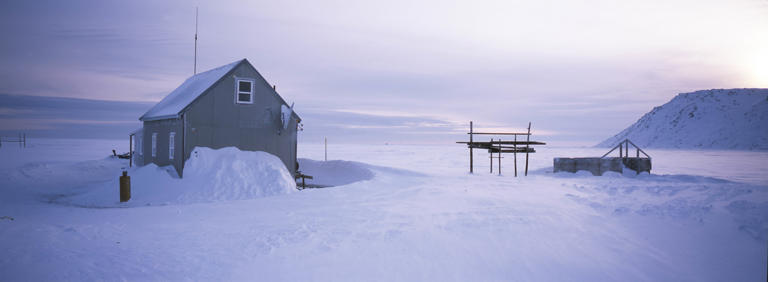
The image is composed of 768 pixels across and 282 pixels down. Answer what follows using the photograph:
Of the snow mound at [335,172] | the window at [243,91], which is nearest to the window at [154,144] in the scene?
the window at [243,91]

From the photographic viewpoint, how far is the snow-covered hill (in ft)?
354

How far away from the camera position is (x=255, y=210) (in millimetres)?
12211

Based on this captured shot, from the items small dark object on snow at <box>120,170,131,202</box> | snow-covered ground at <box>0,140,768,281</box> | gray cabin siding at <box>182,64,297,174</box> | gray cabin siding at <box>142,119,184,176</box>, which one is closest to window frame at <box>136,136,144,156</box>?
gray cabin siding at <box>142,119,184,176</box>

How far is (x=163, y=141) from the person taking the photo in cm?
1898

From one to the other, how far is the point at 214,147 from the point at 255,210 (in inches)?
265

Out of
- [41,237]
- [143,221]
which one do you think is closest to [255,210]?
[143,221]

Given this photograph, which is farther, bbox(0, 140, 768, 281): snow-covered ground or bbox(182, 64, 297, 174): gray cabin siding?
bbox(182, 64, 297, 174): gray cabin siding

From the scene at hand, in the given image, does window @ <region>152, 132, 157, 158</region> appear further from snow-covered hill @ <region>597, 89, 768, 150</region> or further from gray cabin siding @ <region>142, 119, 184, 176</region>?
snow-covered hill @ <region>597, 89, 768, 150</region>

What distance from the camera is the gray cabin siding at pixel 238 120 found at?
56.3 feet

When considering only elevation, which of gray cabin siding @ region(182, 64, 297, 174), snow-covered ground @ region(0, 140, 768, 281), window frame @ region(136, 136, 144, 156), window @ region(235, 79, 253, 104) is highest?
window @ region(235, 79, 253, 104)

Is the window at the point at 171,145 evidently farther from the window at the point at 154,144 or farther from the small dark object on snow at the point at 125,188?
the small dark object on snow at the point at 125,188

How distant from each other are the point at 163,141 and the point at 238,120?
423 centimetres

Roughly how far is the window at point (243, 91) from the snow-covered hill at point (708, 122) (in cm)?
13029

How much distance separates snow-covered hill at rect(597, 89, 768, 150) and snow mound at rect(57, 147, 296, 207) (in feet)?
428
